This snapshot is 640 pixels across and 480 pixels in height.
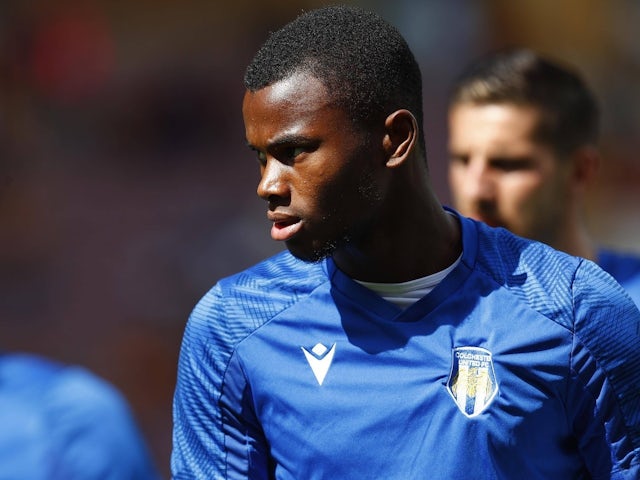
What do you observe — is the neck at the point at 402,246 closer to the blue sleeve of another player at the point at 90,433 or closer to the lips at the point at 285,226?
the lips at the point at 285,226

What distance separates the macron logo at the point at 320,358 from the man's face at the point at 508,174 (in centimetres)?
139

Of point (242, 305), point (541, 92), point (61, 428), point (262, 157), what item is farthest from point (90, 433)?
point (541, 92)

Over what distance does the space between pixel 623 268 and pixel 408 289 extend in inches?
56.5

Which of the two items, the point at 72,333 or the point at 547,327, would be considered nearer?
the point at 547,327

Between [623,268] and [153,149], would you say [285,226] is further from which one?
[153,149]


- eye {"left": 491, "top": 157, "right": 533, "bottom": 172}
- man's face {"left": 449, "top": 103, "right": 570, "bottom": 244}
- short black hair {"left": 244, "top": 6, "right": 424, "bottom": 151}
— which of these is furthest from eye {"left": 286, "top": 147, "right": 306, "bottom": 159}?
eye {"left": 491, "top": 157, "right": 533, "bottom": 172}

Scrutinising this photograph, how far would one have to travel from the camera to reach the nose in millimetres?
2330

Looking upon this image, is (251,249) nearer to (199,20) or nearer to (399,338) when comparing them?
(199,20)

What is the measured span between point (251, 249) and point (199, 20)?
8.36 feet

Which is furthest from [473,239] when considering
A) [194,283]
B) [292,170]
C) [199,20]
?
[199,20]

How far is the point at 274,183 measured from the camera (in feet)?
7.65

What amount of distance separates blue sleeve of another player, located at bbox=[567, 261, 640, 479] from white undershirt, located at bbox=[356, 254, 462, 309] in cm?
33

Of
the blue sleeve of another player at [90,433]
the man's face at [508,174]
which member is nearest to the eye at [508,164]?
the man's face at [508,174]

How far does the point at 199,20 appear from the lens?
34.3 ft
